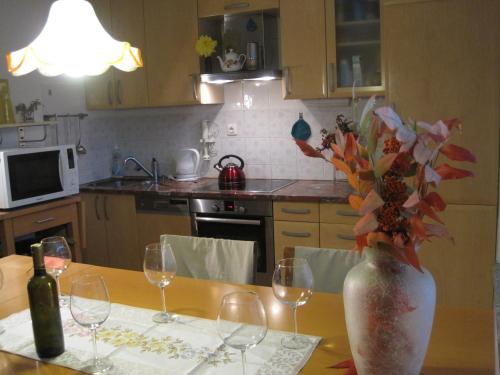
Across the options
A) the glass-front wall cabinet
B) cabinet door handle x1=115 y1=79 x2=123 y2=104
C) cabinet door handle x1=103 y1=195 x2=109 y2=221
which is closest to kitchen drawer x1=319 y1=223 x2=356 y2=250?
the glass-front wall cabinet

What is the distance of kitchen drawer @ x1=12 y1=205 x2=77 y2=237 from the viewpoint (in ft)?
10.2

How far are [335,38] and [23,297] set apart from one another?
7.55 ft

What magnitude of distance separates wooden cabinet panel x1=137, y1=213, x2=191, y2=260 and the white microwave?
1.63 feet

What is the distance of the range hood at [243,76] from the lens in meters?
3.37

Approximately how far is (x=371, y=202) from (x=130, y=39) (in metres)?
3.26

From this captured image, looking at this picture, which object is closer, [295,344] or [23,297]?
[295,344]

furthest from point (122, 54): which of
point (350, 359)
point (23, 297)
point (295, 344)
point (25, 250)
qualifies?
point (25, 250)

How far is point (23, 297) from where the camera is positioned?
71.0 inches

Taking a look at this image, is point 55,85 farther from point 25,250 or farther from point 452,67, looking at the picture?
point 452,67

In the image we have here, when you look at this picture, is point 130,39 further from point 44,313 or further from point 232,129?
point 44,313

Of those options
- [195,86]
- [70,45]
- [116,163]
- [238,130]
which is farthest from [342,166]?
[116,163]

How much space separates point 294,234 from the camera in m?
3.16

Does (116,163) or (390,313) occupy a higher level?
(116,163)

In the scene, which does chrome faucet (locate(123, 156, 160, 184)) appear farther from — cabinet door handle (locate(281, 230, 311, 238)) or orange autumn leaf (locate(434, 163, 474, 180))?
orange autumn leaf (locate(434, 163, 474, 180))
